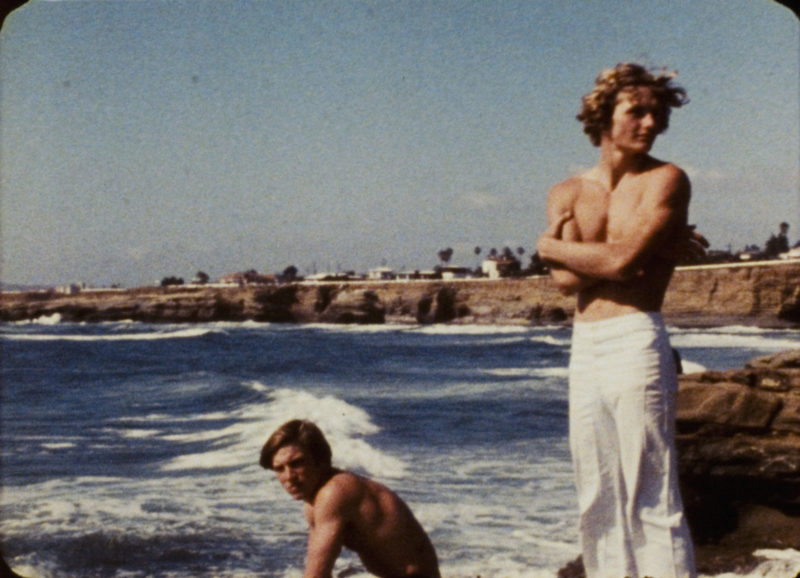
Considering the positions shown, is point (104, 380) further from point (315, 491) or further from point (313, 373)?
point (315, 491)

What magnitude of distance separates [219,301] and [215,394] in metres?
58.7

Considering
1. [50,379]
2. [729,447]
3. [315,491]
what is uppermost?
[315,491]

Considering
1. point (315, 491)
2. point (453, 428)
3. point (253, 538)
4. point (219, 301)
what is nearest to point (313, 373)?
point (453, 428)

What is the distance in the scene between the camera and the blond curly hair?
2844mm

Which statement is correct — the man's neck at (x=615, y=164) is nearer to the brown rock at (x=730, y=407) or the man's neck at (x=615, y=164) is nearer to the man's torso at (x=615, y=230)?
the man's torso at (x=615, y=230)

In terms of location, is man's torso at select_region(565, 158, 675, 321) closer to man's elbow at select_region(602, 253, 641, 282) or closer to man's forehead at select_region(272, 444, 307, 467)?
man's elbow at select_region(602, 253, 641, 282)

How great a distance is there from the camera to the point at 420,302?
75.8m

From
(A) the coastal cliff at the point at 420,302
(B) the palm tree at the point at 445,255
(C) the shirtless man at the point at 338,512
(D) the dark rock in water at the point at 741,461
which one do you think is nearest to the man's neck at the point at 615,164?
(C) the shirtless man at the point at 338,512

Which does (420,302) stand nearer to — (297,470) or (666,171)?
(297,470)

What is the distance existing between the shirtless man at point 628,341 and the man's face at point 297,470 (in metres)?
0.78

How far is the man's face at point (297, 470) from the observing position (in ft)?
9.84

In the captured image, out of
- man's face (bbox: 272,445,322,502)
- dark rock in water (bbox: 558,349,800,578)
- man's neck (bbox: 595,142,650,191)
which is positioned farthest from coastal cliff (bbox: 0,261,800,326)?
man's face (bbox: 272,445,322,502)

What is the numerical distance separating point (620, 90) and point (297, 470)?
4.78 ft

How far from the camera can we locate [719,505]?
23.7ft
